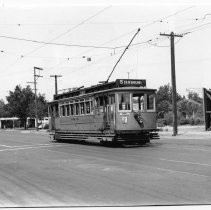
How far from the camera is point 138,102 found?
22.1 m

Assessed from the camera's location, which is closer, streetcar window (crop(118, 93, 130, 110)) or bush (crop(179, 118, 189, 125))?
streetcar window (crop(118, 93, 130, 110))

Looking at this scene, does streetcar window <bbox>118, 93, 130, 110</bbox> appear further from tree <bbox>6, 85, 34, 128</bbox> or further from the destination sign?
tree <bbox>6, 85, 34, 128</bbox>

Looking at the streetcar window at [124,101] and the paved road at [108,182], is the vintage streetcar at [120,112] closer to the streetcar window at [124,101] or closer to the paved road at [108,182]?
the streetcar window at [124,101]

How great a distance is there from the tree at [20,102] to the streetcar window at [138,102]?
6787 centimetres

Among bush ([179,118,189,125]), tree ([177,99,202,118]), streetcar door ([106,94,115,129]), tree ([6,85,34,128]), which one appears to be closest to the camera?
streetcar door ([106,94,115,129])

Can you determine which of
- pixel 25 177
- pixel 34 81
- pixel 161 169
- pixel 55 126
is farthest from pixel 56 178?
pixel 34 81

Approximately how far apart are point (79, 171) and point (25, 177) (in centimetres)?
169

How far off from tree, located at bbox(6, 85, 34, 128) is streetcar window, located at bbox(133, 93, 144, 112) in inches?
2672

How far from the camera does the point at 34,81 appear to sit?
65438mm

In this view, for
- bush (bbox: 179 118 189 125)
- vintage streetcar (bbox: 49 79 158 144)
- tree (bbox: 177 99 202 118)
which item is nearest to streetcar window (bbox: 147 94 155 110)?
vintage streetcar (bbox: 49 79 158 144)

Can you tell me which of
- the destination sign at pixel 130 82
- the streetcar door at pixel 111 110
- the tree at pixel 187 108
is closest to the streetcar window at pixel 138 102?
the destination sign at pixel 130 82

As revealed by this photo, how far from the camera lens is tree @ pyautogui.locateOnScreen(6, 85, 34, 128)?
8794 centimetres

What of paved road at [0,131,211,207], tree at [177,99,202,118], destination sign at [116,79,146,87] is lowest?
paved road at [0,131,211,207]

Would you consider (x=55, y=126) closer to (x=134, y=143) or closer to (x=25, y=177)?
(x=134, y=143)
